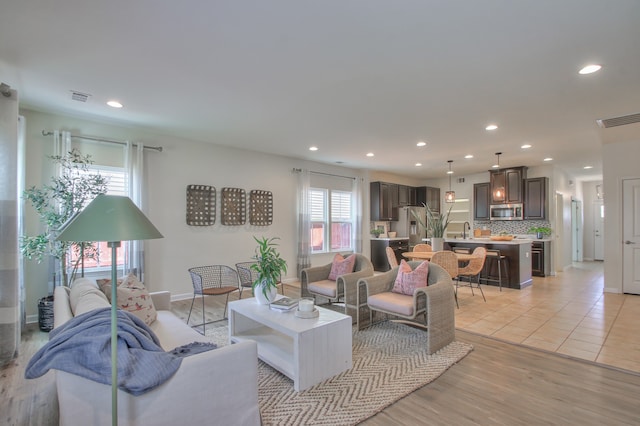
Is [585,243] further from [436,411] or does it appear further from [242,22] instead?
[242,22]

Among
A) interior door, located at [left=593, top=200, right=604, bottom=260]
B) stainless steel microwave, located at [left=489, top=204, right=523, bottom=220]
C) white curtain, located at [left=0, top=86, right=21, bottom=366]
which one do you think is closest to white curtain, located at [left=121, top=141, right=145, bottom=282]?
white curtain, located at [left=0, top=86, right=21, bottom=366]

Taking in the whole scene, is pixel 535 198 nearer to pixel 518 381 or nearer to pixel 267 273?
pixel 518 381

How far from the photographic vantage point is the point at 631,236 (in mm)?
5523

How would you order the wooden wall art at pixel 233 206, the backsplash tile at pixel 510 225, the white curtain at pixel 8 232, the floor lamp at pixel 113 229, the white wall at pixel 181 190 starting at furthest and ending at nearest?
the backsplash tile at pixel 510 225
the wooden wall art at pixel 233 206
the white wall at pixel 181 190
the white curtain at pixel 8 232
the floor lamp at pixel 113 229

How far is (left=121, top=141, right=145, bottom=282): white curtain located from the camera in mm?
4637

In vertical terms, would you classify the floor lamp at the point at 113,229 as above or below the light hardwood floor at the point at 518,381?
above

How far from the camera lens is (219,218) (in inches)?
227

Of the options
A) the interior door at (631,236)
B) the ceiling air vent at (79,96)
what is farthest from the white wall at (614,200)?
the ceiling air vent at (79,96)

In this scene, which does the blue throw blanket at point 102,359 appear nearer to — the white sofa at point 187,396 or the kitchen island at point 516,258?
the white sofa at point 187,396

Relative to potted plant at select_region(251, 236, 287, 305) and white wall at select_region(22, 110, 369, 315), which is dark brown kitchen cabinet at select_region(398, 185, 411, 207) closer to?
white wall at select_region(22, 110, 369, 315)

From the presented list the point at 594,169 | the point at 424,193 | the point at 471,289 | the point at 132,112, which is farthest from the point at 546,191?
the point at 132,112

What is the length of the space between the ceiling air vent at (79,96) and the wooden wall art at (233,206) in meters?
2.47

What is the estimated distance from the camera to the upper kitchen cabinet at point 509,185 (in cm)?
789

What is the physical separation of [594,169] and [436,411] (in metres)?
9.29
